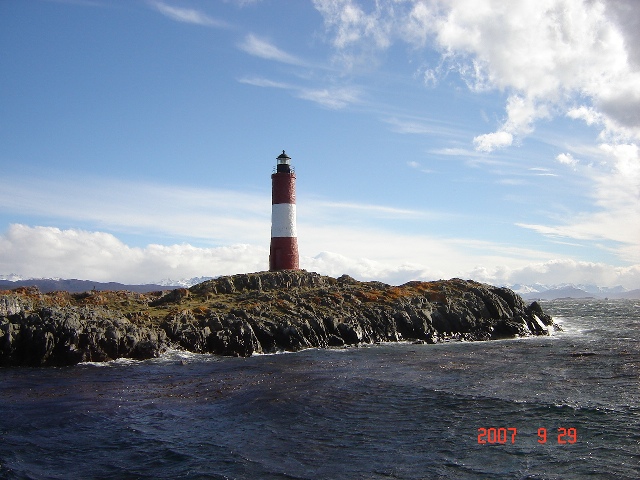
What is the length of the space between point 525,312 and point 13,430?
169ft

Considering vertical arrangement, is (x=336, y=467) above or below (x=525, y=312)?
below

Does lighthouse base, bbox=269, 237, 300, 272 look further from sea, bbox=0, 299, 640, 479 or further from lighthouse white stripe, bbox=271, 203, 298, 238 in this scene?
sea, bbox=0, 299, 640, 479

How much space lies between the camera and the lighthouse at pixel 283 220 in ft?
209

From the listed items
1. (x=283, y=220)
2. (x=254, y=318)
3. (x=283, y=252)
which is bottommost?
(x=254, y=318)

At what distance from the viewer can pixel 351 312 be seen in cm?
4912

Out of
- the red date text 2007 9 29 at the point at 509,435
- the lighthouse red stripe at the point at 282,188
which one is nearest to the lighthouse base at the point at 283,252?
the lighthouse red stripe at the point at 282,188

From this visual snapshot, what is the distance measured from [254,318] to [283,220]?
2154cm

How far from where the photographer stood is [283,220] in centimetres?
6362

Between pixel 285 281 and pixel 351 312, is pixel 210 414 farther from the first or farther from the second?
pixel 285 281

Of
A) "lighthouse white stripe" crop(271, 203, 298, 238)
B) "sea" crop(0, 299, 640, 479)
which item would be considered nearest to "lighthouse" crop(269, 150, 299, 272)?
"lighthouse white stripe" crop(271, 203, 298, 238)

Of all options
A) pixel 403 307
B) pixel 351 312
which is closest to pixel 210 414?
pixel 351 312

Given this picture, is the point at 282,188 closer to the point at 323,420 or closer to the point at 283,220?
the point at 283,220

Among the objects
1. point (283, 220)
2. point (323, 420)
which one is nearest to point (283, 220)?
point (283, 220)

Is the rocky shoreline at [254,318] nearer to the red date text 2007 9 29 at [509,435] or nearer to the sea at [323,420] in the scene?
the sea at [323,420]
